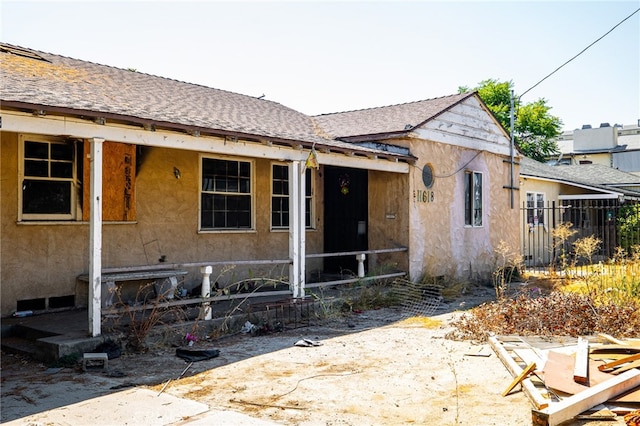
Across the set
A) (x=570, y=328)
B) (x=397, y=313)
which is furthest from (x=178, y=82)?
(x=570, y=328)

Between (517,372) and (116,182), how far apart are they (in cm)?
702

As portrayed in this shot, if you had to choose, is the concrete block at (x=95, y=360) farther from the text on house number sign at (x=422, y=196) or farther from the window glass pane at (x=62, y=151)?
the text on house number sign at (x=422, y=196)

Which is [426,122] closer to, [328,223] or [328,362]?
[328,223]

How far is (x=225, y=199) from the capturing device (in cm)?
1162

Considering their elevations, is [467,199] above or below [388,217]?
above

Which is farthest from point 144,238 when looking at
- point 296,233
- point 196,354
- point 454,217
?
point 454,217

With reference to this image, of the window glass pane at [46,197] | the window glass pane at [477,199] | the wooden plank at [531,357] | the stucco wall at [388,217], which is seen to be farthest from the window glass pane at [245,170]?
the wooden plank at [531,357]

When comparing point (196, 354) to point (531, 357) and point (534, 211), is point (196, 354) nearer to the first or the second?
point (531, 357)

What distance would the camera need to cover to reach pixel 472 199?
15383 mm

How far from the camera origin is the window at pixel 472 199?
15.3 meters

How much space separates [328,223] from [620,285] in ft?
21.7

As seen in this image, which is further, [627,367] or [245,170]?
[245,170]

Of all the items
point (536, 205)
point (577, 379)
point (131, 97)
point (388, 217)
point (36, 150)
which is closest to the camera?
point (577, 379)

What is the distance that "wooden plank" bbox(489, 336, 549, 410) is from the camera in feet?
16.4
